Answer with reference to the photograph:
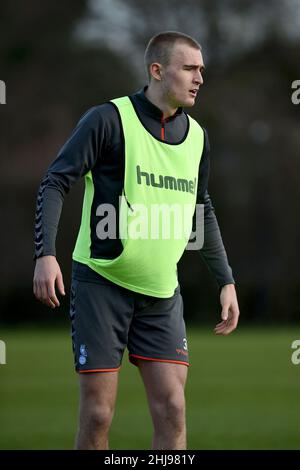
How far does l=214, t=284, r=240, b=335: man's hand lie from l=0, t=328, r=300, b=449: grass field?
3.13 metres

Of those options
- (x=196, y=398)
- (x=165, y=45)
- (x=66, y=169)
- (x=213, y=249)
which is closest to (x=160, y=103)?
(x=165, y=45)

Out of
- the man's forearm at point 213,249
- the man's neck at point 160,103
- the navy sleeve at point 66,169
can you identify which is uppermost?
the man's neck at point 160,103

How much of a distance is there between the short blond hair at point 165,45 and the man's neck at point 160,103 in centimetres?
9

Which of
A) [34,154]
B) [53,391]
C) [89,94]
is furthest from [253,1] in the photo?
[53,391]

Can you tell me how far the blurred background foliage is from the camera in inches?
1291

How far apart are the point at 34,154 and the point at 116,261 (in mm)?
30052

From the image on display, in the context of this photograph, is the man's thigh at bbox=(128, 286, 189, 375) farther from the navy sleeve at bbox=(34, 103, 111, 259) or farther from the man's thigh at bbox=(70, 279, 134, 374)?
the navy sleeve at bbox=(34, 103, 111, 259)

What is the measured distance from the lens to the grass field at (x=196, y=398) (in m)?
9.23

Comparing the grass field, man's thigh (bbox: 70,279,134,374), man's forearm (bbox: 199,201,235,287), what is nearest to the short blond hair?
man's forearm (bbox: 199,201,235,287)

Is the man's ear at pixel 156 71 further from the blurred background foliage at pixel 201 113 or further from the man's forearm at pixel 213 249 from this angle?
the blurred background foliage at pixel 201 113

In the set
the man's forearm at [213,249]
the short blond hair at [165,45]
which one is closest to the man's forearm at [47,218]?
the short blond hair at [165,45]

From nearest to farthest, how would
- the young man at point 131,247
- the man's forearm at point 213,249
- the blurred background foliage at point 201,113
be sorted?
the young man at point 131,247 → the man's forearm at point 213,249 → the blurred background foliage at point 201,113

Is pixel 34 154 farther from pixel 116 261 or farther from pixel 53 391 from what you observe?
pixel 116 261
